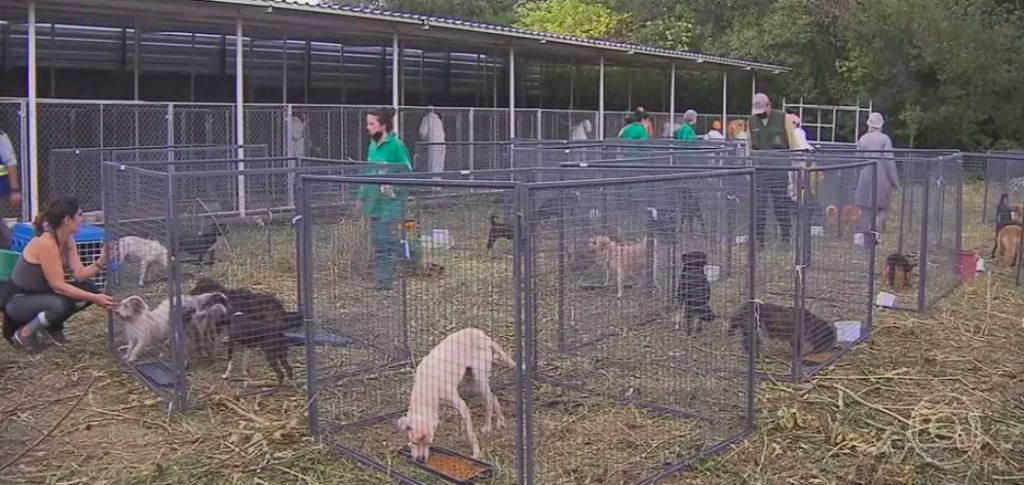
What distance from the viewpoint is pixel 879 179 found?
10805 millimetres

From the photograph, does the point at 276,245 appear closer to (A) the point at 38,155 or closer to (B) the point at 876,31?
(A) the point at 38,155

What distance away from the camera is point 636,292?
6.02 m

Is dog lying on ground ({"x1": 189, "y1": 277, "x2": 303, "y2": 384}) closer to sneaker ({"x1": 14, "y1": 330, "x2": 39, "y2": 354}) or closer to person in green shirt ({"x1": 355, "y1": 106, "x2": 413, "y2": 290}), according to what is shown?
person in green shirt ({"x1": 355, "y1": 106, "x2": 413, "y2": 290})

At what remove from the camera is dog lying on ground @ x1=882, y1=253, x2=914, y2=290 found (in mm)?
9883

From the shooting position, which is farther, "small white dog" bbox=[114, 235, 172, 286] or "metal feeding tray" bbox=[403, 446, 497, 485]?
"small white dog" bbox=[114, 235, 172, 286]

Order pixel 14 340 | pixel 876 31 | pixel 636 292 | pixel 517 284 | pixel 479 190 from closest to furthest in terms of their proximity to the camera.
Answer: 1. pixel 517 284
2. pixel 479 190
3. pixel 636 292
4. pixel 14 340
5. pixel 876 31

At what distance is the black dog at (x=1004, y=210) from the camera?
1249 cm

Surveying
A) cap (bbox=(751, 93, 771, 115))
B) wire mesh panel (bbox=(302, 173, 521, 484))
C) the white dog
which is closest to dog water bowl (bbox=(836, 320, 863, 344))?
wire mesh panel (bbox=(302, 173, 521, 484))

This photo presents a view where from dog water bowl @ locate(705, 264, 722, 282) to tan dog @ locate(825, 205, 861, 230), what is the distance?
1576mm

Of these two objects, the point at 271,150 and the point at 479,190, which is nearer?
the point at 479,190

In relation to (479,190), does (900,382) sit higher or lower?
lower

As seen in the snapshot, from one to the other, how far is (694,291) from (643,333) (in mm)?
494

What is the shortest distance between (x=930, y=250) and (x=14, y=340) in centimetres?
774

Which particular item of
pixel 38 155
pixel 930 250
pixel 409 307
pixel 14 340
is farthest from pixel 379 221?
pixel 38 155
